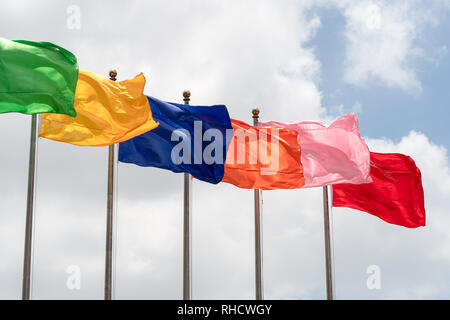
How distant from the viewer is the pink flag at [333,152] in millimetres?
29891

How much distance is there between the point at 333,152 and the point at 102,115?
30.4ft

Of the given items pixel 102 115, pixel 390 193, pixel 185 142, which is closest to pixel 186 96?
pixel 185 142

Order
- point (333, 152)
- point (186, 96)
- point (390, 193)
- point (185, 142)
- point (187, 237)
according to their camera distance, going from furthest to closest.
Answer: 1. point (390, 193)
2. point (333, 152)
3. point (186, 96)
4. point (185, 142)
5. point (187, 237)

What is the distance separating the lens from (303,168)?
3014 cm

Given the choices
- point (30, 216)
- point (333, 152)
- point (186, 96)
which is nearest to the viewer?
point (30, 216)

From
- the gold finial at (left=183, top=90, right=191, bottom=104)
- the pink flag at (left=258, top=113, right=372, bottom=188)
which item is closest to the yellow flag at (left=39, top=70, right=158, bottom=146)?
the gold finial at (left=183, top=90, right=191, bottom=104)

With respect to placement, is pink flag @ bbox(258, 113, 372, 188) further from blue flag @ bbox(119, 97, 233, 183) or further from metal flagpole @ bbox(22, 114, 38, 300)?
metal flagpole @ bbox(22, 114, 38, 300)

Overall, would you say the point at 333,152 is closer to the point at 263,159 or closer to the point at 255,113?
the point at 263,159

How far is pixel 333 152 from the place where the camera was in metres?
30.3

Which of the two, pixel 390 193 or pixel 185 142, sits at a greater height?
pixel 185 142

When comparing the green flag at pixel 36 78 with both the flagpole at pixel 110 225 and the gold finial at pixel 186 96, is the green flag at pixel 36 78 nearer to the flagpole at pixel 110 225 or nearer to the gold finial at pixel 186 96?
the flagpole at pixel 110 225
